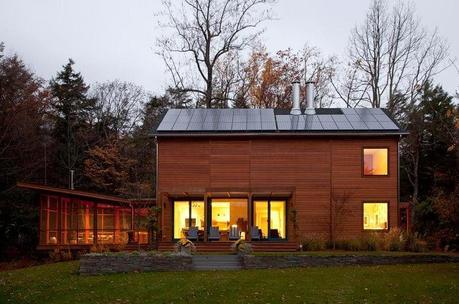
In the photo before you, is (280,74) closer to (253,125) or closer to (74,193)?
(253,125)

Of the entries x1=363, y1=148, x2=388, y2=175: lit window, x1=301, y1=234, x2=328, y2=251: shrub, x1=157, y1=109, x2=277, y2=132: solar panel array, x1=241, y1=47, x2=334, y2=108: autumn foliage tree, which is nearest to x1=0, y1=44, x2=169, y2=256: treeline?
x1=241, y1=47, x2=334, y2=108: autumn foliage tree

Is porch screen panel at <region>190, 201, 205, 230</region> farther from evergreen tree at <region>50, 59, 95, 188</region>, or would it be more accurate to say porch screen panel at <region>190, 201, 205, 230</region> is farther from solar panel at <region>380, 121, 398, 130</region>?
evergreen tree at <region>50, 59, 95, 188</region>

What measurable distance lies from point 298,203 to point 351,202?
2271mm

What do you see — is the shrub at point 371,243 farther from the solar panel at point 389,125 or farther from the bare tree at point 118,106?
the bare tree at point 118,106

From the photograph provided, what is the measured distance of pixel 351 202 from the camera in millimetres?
24688

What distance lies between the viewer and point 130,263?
17828 mm

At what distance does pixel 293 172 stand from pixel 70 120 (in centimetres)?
2357

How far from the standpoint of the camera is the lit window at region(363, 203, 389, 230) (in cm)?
2467

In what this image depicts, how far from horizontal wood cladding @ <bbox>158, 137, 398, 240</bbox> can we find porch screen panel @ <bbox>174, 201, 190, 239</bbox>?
67 cm

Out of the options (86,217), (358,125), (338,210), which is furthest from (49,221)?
(358,125)

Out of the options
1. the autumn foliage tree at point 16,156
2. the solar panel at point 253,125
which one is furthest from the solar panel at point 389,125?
the autumn foliage tree at point 16,156

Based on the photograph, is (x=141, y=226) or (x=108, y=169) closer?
(x=141, y=226)

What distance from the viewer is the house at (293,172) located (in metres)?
24.6

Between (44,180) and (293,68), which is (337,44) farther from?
(44,180)
